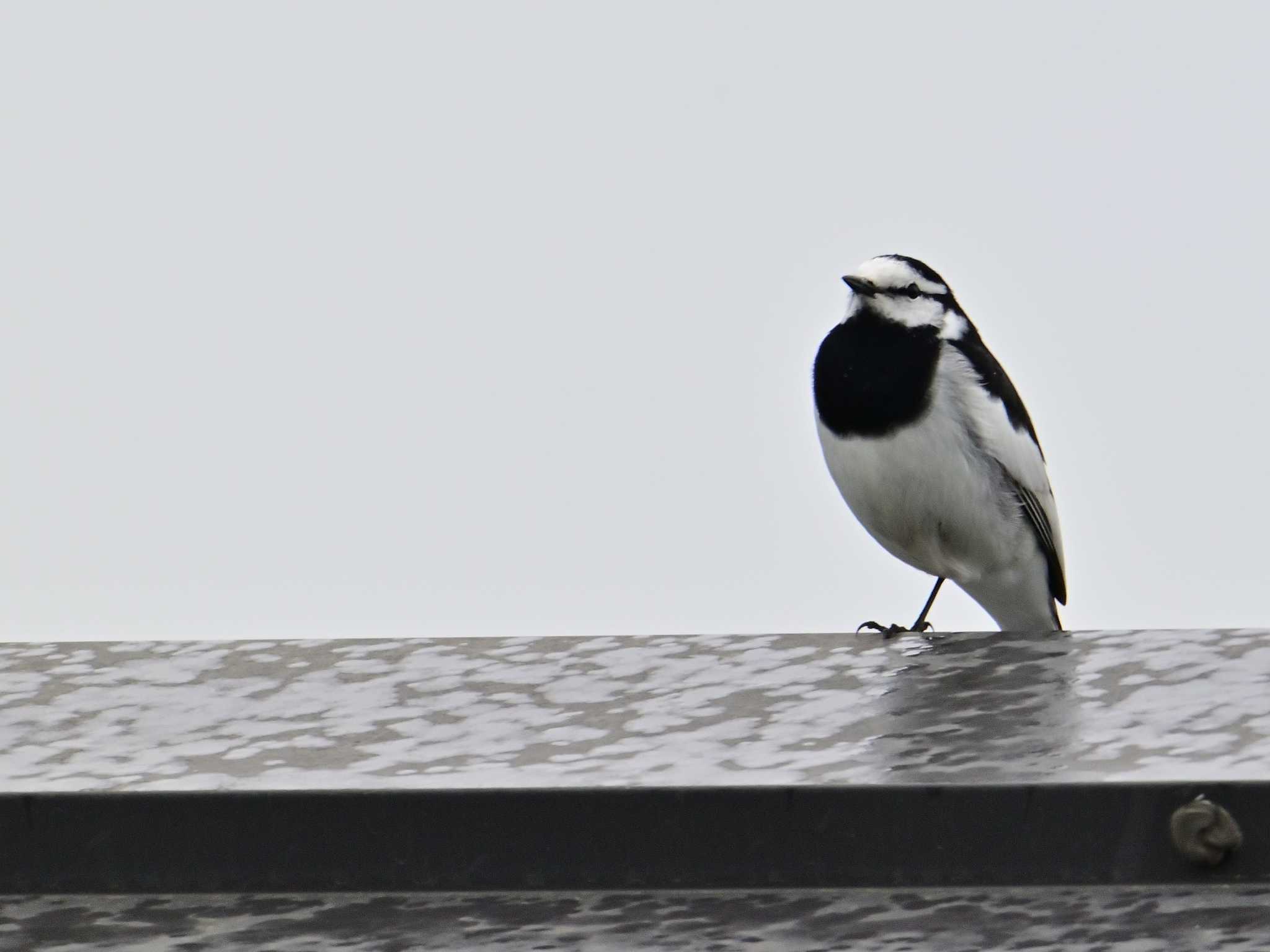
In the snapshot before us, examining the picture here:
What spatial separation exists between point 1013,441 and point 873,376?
46 cm

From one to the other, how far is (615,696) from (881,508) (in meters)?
3.26

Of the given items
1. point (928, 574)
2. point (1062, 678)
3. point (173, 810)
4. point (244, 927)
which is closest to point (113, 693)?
point (173, 810)

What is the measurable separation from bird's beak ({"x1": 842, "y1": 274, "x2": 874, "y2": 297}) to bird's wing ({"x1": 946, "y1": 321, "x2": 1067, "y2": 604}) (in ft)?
0.91

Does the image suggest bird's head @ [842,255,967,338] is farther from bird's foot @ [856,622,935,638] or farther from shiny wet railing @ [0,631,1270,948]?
shiny wet railing @ [0,631,1270,948]

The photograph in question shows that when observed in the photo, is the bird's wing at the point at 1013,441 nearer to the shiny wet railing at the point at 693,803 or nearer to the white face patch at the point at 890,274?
the white face patch at the point at 890,274

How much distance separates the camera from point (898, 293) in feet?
18.5

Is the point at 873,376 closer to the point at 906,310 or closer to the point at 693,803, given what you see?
the point at 906,310

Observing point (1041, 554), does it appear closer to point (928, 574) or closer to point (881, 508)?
point (928, 574)

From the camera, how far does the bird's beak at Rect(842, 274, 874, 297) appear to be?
18.4ft

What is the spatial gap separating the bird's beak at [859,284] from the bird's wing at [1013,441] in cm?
28

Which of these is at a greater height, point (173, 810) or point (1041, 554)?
point (173, 810)

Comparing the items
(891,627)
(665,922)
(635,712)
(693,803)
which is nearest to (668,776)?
(693,803)

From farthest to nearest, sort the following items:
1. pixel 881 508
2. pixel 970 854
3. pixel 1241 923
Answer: pixel 881 508, pixel 970 854, pixel 1241 923

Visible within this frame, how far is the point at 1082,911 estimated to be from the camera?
1.54 m
